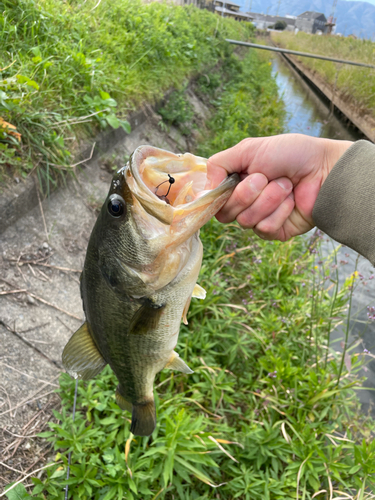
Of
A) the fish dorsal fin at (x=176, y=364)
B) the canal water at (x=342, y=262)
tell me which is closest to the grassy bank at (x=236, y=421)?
the canal water at (x=342, y=262)

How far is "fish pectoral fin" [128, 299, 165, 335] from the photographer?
149cm

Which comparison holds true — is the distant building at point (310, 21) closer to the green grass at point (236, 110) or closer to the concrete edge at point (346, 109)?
the concrete edge at point (346, 109)

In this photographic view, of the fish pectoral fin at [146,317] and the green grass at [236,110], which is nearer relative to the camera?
the fish pectoral fin at [146,317]

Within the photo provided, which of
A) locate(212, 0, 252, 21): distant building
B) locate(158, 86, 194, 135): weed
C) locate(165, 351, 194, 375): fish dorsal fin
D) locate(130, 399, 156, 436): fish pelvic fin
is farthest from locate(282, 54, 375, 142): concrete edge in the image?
locate(212, 0, 252, 21): distant building

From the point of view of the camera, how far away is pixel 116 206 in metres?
1.37

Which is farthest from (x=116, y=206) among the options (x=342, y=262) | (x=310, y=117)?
(x=310, y=117)

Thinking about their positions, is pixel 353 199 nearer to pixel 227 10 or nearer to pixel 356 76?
pixel 356 76

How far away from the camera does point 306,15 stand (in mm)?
98000

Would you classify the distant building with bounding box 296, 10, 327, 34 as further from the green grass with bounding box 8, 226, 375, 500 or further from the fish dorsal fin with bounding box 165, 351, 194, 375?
the fish dorsal fin with bounding box 165, 351, 194, 375

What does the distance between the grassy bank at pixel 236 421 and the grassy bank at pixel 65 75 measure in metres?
1.96

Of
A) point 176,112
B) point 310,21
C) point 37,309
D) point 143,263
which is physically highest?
point 310,21

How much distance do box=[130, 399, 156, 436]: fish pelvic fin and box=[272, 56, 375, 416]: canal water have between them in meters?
1.65

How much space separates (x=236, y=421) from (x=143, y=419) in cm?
143

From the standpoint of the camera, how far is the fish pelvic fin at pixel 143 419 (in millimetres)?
1807
